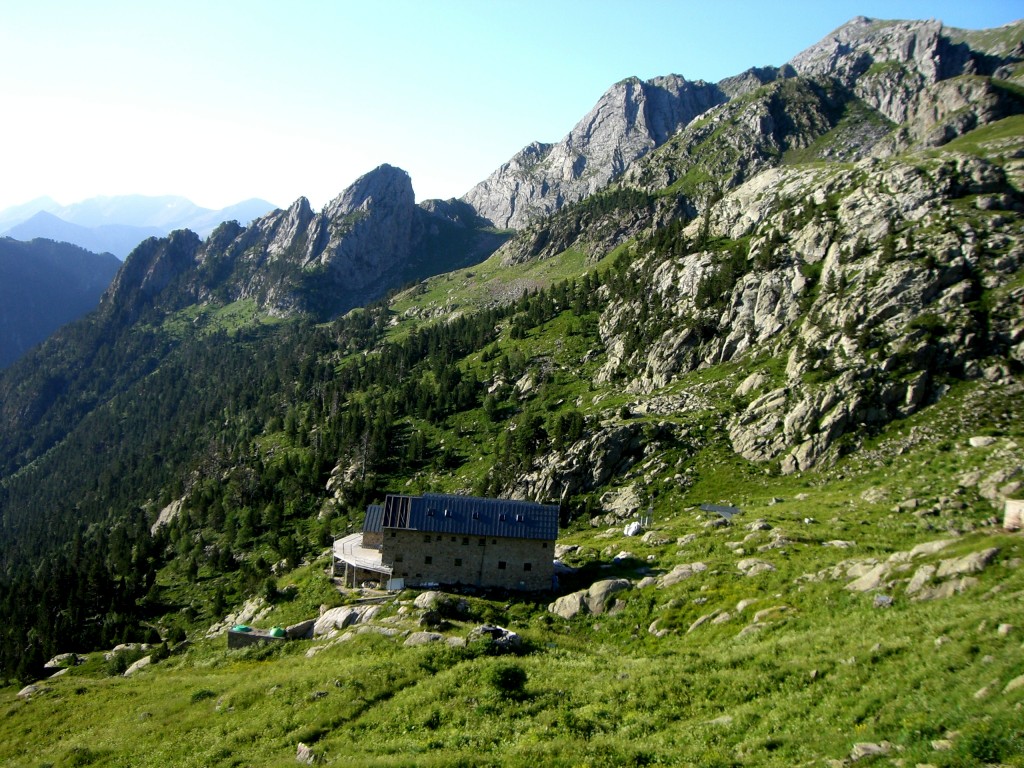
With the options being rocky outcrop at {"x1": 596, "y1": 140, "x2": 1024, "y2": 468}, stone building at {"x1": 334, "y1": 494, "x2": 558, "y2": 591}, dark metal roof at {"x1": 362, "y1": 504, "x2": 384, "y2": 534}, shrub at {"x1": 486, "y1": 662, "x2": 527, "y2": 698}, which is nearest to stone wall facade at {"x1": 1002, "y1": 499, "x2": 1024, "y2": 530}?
rocky outcrop at {"x1": 596, "y1": 140, "x2": 1024, "y2": 468}

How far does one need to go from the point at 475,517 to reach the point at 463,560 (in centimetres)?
391

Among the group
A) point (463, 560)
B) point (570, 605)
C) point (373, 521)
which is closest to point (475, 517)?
point (463, 560)

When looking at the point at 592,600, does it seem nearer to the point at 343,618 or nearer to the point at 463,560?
the point at 463,560

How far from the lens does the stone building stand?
56281 mm

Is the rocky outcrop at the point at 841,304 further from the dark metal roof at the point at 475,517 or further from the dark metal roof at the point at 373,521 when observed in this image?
the dark metal roof at the point at 373,521

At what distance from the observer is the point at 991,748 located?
16016 mm

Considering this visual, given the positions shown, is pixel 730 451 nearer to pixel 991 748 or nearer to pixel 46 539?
pixel 991 748

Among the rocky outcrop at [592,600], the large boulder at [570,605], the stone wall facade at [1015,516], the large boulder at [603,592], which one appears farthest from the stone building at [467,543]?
the stone wall facade at [1015,516]

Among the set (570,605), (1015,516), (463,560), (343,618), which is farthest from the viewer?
(463,560)

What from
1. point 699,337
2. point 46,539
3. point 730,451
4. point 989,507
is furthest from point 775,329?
point 46,539

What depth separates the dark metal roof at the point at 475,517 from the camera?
56188 millimetres

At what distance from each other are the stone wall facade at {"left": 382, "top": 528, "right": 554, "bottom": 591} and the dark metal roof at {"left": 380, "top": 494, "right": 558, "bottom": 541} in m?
0.76

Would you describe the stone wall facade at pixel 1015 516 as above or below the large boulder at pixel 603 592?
above

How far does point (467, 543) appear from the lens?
57.1 m
